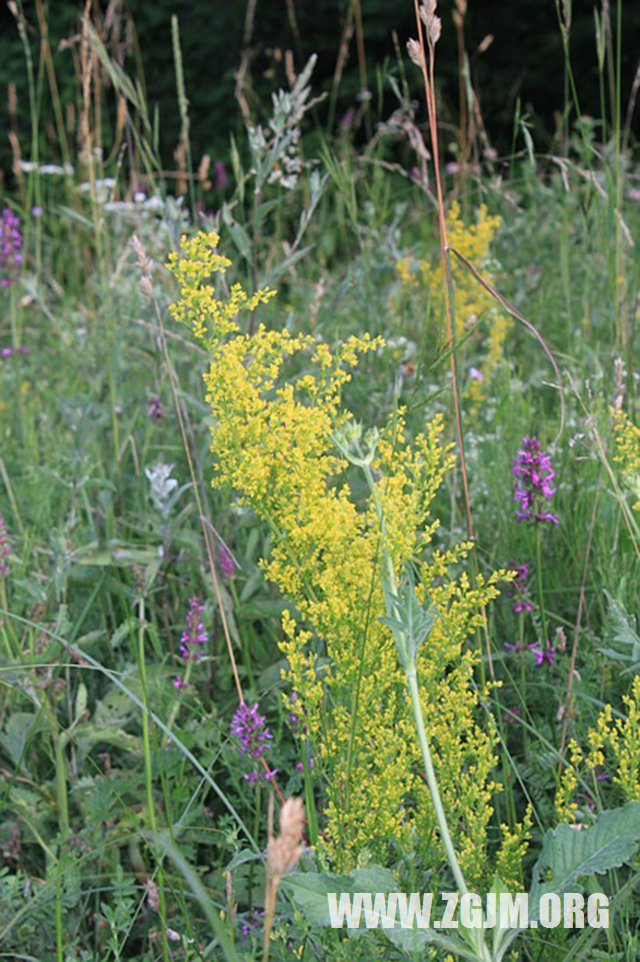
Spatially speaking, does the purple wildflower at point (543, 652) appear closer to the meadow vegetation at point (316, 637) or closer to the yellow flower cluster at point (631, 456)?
the meadow vegetation at point (316, 637)

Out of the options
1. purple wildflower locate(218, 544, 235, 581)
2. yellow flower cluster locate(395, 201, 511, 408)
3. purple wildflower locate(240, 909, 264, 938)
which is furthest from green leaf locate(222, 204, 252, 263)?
purple wildflower locate(240, 909, 264, 938)

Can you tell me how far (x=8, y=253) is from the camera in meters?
3.20

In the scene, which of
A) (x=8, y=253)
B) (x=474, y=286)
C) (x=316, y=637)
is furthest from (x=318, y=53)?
(x=316, y=637)

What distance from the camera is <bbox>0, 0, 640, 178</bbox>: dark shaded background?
6891 mm

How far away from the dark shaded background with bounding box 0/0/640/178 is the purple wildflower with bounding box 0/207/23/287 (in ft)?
12.3

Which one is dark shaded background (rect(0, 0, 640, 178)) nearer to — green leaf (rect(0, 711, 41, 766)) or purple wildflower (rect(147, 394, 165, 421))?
purple wildflower (rect(147, 394, 165, 421))

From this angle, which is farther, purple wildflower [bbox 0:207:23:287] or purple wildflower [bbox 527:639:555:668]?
purple wildflower [bbox 0:207:23:287]

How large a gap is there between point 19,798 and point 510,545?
939 millimetres

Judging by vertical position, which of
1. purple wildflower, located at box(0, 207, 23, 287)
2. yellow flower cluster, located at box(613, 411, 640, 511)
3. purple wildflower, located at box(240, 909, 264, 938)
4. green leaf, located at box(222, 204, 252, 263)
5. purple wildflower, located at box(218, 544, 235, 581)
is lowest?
purple wildflower, located at box(240, 909, 264, 938)

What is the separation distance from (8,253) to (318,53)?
15.1ft

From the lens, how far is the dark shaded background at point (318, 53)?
22.6 ft

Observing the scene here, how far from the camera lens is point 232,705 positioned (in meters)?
1.86

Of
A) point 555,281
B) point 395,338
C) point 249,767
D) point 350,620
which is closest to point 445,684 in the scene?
point 350,620

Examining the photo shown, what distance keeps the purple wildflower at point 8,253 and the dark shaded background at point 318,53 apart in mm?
3750
